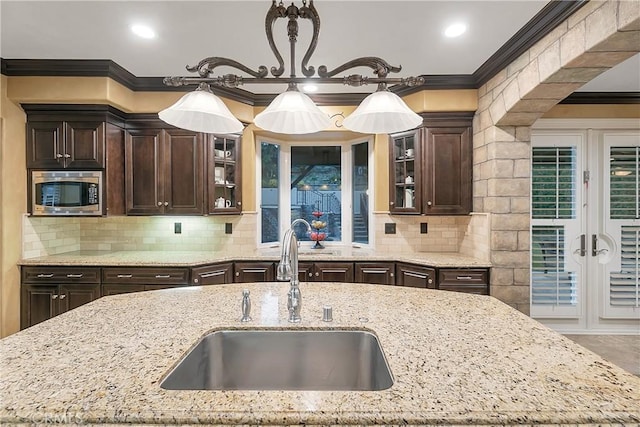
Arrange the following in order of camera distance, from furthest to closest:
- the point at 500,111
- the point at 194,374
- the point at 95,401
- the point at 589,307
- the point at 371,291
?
1. the point at 589,307
2. the point at 500,111
3. the point at 371,291
4. the point at 194,374
5. the point at 95,401

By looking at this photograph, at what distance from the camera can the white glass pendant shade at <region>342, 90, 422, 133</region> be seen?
1.43 meters

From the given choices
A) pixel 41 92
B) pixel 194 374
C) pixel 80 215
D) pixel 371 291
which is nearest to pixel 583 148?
pixel 371 291

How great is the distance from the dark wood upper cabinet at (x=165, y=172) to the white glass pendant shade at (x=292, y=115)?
7.17 ft

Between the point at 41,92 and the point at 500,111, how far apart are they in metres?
4.21

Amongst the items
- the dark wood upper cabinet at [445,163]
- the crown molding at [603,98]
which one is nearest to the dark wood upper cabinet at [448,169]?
the dark wood upper cabinet at [445,163]

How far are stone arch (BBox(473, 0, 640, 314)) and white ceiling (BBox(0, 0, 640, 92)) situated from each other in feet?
0.94

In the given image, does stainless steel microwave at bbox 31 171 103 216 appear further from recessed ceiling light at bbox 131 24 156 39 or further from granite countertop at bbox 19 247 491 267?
recessed ceiling light at bbox 131 24 156 39

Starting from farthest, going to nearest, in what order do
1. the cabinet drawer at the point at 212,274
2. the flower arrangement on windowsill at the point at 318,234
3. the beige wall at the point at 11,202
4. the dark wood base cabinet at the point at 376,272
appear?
1. the flower arrangement on windowsill at the point at 318,234
2. the dark wood base cabinet at the point at 376,272
3. the cabinet drawer at the point at 212,274
4. the beige wall at the point at 11,202

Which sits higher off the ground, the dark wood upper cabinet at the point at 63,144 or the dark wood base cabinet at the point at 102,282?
the dark wood upper cabinet at the point at 63,144

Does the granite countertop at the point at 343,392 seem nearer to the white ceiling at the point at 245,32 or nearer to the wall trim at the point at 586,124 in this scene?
the white ceiling at the point at 245,32

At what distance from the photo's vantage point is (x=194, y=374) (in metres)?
1.19

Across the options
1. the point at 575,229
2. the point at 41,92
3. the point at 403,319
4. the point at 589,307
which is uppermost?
the point at 41,92

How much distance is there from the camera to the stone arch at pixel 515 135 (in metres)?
2.30

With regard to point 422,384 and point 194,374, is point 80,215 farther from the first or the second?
point 422,384
